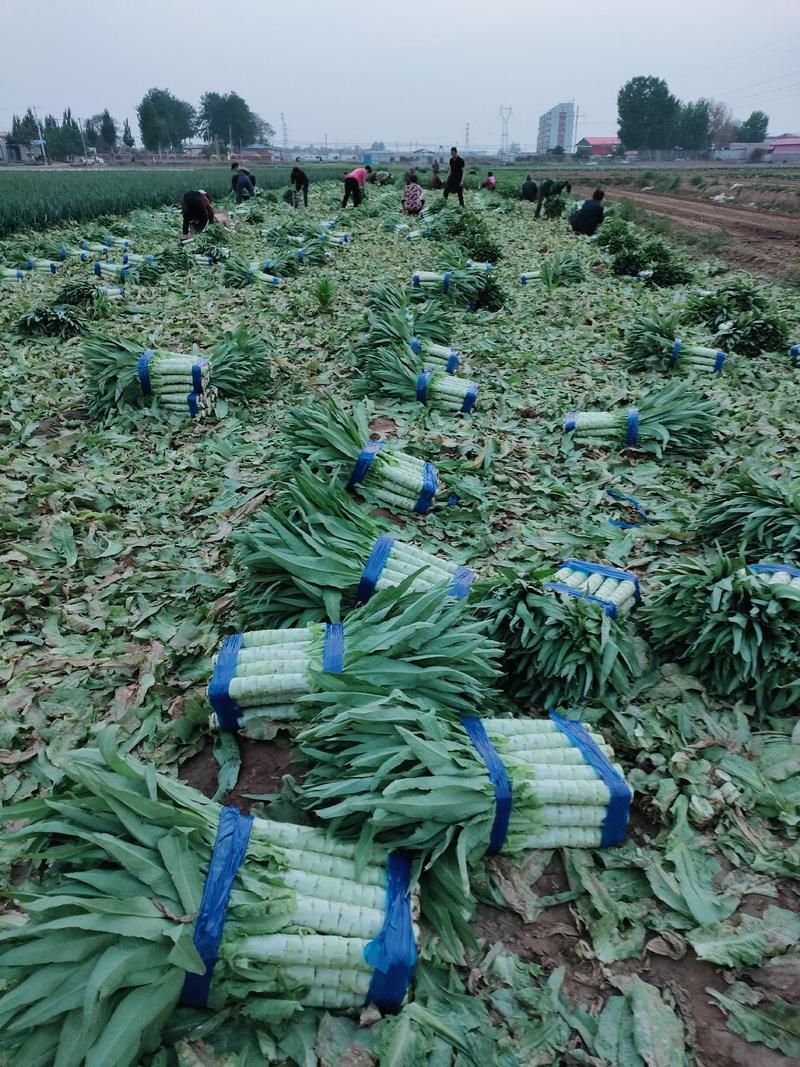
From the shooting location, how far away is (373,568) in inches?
140

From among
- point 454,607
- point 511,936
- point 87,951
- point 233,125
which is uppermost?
point 233,125

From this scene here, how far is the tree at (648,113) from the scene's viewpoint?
349ft

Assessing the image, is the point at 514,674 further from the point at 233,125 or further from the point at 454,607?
the point at 233,125

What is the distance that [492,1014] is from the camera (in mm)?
2131

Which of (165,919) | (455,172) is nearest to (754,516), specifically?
(165,919)

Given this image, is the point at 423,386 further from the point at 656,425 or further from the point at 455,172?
the point at 455,172

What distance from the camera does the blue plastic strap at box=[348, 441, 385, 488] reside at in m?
4.77

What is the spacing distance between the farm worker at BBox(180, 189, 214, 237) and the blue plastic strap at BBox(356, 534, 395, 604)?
16.3 m

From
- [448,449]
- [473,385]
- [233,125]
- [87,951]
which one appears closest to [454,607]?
[87,951]

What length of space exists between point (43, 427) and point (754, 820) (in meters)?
6.64

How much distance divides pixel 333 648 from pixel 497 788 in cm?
94

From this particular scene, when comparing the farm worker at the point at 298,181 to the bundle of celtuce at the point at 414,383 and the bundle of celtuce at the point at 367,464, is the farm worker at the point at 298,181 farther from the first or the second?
the bundle of celtuce at the point at 367,464

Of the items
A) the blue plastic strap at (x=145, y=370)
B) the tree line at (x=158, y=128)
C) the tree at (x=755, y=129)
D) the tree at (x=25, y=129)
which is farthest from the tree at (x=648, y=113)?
the blue plastic strap at (x=145, y=370)

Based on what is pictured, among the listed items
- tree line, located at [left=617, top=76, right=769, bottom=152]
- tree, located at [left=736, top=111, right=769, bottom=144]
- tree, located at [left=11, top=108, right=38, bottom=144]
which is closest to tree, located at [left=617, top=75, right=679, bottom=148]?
tree line, located at [left=617, top=76, right=769, bottom=152]
